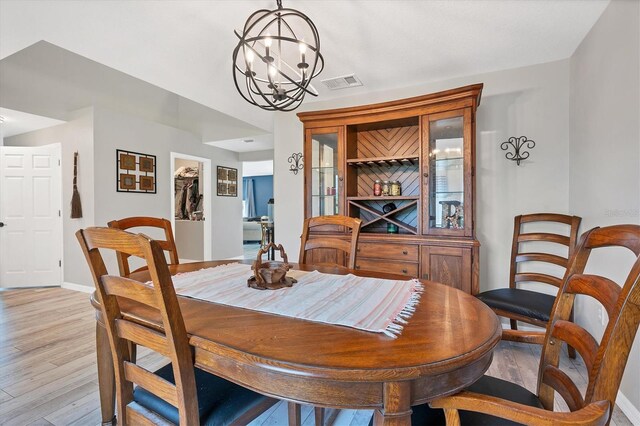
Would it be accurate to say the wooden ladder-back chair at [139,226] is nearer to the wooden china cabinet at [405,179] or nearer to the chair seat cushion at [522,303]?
the wooden china cabinet at [405,179]

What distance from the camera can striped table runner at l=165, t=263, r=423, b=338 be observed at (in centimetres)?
104

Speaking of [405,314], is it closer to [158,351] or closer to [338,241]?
[158,351]

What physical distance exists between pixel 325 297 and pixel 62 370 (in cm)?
222

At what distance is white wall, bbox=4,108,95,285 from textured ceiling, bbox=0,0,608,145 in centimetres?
172

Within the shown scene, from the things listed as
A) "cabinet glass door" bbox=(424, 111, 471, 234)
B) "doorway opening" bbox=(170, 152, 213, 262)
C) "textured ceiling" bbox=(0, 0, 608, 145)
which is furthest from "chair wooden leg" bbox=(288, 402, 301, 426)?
"doorway opening" bbox=(170, 152, 213, 262)

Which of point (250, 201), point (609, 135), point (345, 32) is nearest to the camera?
point (609, 135)

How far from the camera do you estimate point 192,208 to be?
284 inches

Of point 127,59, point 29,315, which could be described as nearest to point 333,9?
point 127,59

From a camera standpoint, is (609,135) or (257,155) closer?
(609,135)

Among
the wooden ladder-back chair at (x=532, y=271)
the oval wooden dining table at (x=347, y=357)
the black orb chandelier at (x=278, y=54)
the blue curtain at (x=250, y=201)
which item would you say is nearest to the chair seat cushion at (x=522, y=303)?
the wooden ladder-back chair at (x=532, y=271)

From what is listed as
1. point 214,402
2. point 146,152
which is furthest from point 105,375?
point 146,152

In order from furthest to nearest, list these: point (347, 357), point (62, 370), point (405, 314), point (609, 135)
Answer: point (62, 370) → point (609, 135) → point (405, 314) → point (347, 357)

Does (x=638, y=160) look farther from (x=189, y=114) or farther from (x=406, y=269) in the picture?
(x=189, y=114)

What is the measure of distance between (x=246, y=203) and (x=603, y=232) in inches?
493
